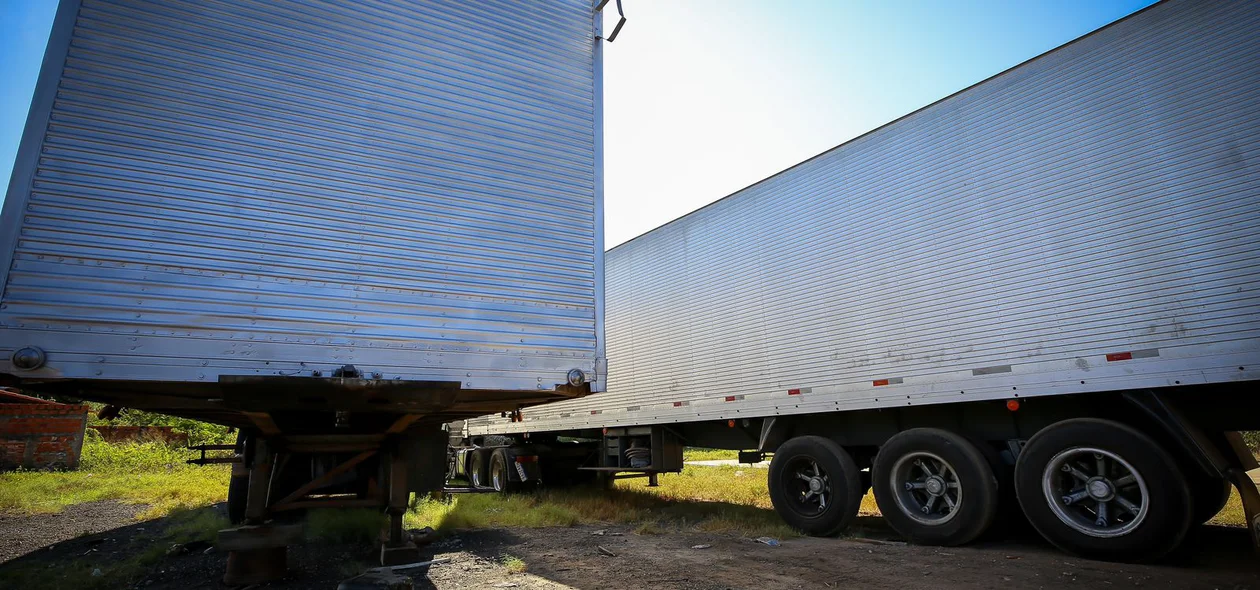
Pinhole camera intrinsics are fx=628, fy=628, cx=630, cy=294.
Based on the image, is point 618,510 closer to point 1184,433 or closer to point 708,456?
point 1184,433

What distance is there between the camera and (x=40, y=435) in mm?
15078

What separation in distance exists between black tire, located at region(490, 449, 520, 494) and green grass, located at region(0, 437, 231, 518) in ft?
15.5

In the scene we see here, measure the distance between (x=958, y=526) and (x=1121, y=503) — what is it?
1311 millimetres

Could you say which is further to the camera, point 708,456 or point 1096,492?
point 708,456

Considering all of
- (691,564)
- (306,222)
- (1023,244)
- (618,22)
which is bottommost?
(691,564)

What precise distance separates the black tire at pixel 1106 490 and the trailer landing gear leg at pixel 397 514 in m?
5.48

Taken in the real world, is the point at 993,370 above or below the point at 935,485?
above

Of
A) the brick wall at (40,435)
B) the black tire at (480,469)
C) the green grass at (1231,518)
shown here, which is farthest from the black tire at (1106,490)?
the brick wall at (40,435)

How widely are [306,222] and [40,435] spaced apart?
16.6 metres

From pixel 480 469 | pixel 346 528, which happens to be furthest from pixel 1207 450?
pixel 480 469

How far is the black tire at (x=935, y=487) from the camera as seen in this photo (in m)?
5.85

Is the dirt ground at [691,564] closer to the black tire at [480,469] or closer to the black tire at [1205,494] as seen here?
the black tire at [1205,494]

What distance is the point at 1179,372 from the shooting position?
4.83 meters

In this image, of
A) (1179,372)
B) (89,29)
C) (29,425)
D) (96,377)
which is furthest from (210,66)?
(29,425)
